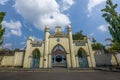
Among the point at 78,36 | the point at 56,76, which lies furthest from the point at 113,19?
the point at 78,36

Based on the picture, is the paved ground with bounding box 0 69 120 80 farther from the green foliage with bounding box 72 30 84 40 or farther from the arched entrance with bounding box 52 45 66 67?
the green foliage with bounding box 72 30 84 40

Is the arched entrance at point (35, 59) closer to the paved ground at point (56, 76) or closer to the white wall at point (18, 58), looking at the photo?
the white wall at point (18, 58)

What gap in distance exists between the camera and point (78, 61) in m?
29.3

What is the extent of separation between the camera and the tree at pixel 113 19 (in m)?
24.0

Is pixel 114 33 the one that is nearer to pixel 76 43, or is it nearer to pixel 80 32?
pixel 76 43

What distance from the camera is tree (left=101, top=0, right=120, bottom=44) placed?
23970mm

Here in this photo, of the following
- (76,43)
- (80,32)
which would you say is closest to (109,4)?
(76,43)

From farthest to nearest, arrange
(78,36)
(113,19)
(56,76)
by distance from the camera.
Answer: (78,36) < (113,19) < (56,76)

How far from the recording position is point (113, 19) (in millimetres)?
24266

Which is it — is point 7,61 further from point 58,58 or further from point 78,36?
point 78,36

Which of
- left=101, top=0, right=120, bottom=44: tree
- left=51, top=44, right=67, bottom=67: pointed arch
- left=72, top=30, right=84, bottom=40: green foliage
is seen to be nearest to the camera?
left=101, top=0, right=120, bottom=44: tree

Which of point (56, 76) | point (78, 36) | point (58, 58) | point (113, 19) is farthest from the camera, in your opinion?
point (78, 36)

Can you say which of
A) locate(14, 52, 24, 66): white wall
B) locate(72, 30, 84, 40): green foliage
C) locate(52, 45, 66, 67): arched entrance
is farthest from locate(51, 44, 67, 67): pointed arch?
locate(72, 30, 84, 40): green foliage

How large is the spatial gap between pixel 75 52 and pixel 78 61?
1.90m
